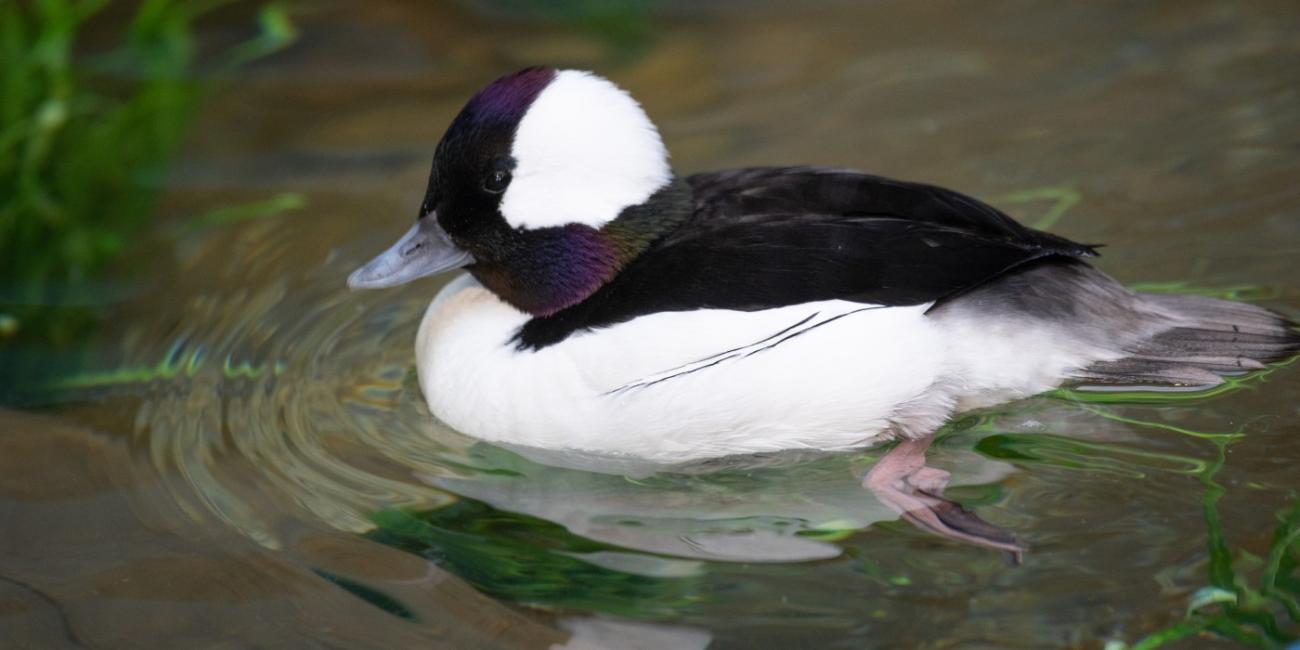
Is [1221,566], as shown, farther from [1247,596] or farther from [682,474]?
[682,474]

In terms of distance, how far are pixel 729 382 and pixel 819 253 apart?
1.34 feet

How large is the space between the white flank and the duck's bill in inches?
15.0

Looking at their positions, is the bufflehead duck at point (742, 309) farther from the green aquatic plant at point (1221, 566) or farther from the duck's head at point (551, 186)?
the green aquatic plant at point (1221, 566)

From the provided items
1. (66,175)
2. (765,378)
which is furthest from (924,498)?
(66,175)

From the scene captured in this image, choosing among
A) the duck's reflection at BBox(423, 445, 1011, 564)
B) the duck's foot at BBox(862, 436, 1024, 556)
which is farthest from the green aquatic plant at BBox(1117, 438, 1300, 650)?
the duck's reflection at BBox(423, 445, 1011, 564)

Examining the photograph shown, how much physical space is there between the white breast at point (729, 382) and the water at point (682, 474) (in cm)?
17

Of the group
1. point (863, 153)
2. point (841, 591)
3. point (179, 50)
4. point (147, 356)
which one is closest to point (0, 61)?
point (179, 50)

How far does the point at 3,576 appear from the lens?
359 cm

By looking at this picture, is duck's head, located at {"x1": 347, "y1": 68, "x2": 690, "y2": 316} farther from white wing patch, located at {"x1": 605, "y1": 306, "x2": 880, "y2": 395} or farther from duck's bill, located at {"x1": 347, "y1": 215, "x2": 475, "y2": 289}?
white wing patch, located at {"x1": 605, "y1": 306, "x2": 880, "y2": 395}

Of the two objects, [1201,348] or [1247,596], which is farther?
[1201,348]

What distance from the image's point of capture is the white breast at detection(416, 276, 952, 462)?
3580 mm

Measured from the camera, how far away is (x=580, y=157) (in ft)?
12.5

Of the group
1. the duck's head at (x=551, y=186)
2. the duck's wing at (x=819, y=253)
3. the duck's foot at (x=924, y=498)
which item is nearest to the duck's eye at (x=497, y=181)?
the duck's head at (x=551, y=186)

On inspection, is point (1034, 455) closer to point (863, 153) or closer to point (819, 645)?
point (819, 645)
